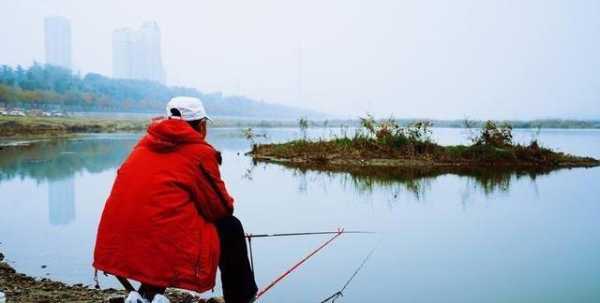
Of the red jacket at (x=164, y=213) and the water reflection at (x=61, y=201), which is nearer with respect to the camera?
the red jacket at (x=164, y=213)

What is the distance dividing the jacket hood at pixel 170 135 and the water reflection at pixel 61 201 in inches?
166

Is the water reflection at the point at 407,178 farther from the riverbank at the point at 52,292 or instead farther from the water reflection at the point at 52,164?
the riverbank at the point at 52,292

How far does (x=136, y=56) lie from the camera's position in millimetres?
117000

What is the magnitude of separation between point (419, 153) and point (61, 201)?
8.61 meters

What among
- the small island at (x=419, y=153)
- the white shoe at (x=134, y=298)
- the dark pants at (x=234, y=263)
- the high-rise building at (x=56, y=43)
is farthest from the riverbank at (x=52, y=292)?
the high-rise building at (x=56, y=43)

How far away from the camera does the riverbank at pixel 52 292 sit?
3176 mm

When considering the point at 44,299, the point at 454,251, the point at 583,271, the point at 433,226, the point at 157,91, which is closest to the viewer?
the point at 44,299

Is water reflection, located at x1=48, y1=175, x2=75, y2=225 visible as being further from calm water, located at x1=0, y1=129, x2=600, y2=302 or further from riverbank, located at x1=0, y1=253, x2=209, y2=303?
riverbank, located at x1=0, y1=253, x2=209, y2=303

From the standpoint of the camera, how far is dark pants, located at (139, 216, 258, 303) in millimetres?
2293

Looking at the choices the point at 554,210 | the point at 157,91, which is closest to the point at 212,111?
the point at 157,91

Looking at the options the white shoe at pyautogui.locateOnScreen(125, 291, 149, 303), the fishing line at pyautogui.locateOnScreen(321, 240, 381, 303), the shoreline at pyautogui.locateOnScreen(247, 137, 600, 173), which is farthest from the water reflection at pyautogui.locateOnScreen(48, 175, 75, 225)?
the shoreline at pyautogui.locateOnScreen(247, 137, 600, 173)

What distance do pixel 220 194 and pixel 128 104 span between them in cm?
7968

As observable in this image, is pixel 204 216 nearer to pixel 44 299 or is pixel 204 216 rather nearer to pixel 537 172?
pixel 44 299

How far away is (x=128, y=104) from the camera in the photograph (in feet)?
255
